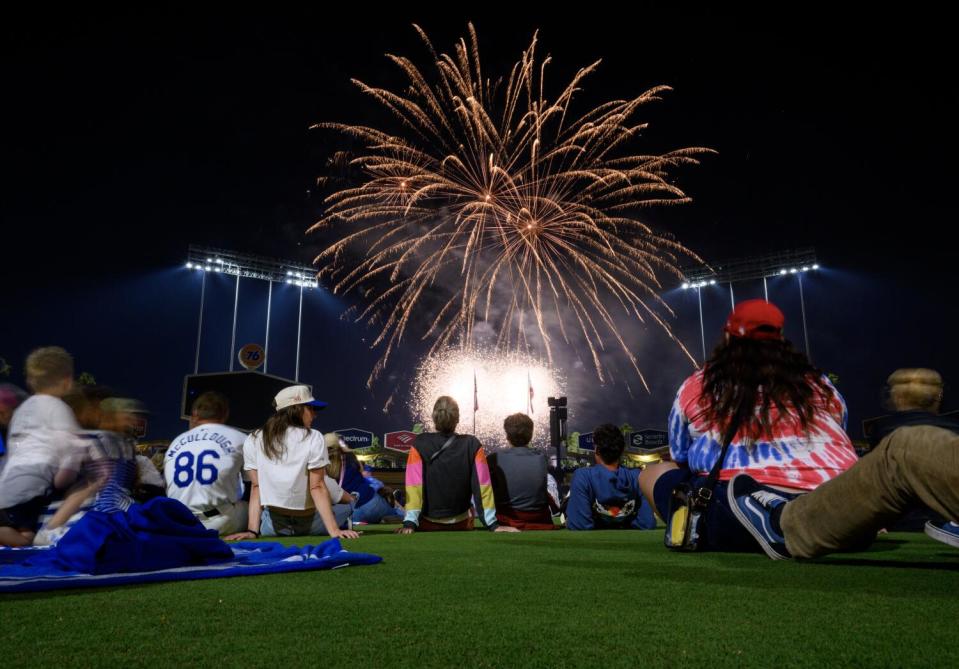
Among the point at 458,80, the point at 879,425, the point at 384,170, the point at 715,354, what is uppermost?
the point at 458,80

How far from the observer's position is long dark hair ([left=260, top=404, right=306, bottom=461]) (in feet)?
19.5

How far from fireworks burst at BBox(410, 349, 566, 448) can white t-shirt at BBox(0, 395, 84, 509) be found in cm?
3396

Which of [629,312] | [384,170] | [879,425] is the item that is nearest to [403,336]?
[629,312]

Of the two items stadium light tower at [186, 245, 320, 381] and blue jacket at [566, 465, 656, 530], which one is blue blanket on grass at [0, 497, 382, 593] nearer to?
blue jacket at [566, 465, 656, 530]

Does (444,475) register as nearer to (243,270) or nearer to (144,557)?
(144,557)

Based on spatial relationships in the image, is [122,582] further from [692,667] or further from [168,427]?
[168,427]

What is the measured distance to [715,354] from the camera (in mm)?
3570

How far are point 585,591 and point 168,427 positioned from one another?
137ft

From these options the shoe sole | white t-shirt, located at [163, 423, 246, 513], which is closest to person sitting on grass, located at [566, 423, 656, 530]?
white t-shirt, located at [163, 423, 246, 513]

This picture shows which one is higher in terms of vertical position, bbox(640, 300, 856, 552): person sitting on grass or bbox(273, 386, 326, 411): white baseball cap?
bbox(273, 386, 326, 411): white baseball cap

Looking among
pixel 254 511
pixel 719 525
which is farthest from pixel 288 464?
pixel 719 525

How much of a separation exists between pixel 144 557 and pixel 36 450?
1.77m

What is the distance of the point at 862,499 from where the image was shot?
219cm

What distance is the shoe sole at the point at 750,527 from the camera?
2865 mm
